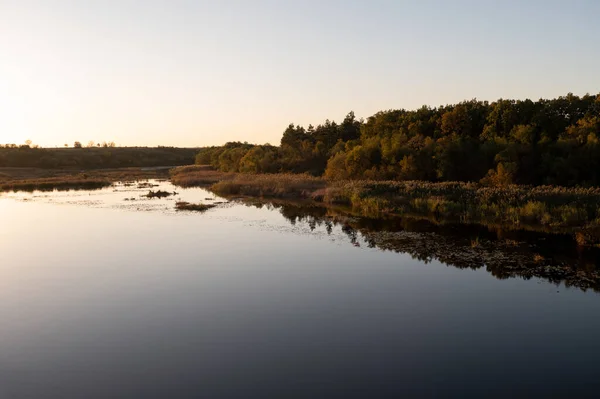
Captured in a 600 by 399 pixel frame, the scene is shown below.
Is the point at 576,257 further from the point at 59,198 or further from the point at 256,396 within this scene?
the point at 59,198

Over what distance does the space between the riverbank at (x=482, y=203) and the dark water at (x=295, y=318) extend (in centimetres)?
425

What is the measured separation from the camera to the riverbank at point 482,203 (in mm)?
34781

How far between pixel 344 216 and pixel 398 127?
42.9m

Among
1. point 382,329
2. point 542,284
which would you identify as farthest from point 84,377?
point 542,284

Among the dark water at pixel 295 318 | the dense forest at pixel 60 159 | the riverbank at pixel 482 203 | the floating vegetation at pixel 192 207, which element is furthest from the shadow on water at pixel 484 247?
the dense forest at pixel 60 159

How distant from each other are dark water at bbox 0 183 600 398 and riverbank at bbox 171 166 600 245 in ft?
14.0

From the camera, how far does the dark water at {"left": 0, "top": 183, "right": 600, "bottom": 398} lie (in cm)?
1315

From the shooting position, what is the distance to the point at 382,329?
1681 cm

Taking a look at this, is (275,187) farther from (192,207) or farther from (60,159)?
(60,159)

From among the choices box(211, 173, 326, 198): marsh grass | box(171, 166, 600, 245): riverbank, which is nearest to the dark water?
box(171, 166, 600, 245): riverbank

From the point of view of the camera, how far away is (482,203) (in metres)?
40.8

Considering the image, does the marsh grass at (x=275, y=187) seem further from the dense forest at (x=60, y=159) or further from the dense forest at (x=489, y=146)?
the dense forest at (x=60, y=159)

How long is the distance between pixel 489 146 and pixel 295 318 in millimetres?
49579

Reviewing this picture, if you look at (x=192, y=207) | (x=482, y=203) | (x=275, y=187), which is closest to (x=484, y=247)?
(x=482, y=203)
